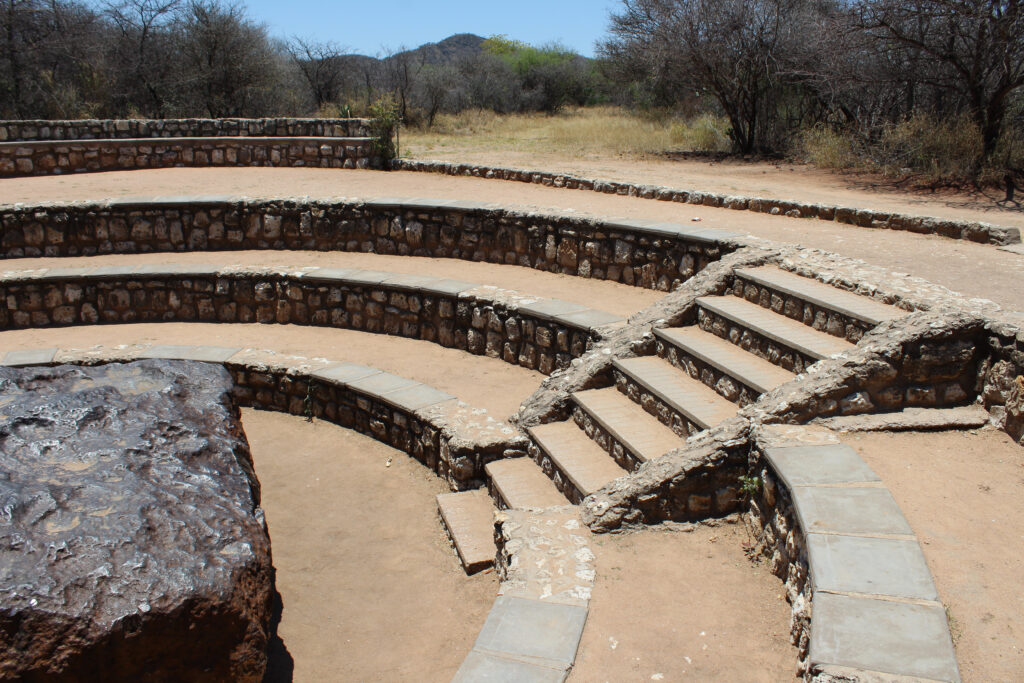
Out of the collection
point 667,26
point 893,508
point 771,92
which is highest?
point 667,26

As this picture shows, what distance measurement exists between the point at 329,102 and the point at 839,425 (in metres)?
27.0

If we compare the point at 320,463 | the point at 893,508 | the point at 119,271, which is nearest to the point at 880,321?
the point at 893,508

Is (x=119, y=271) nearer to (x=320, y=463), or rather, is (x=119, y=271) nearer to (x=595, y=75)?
(x=320, y=463)

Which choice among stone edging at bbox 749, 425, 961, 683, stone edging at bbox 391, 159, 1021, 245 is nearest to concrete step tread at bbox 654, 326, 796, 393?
stone edging at bbox 749, 425, 961, 683

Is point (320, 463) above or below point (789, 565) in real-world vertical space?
below

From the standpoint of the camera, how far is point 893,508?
3.17 metres

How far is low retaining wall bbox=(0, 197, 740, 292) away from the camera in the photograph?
891 cm

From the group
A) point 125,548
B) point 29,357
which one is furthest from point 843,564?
point 29,357

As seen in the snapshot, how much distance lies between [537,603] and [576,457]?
1812 mm

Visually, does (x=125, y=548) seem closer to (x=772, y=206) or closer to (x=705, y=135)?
(x=772, y=206)

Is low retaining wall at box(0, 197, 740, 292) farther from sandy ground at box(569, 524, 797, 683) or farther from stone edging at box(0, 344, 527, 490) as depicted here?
sandy ground at box(569, 524, 797, 683)

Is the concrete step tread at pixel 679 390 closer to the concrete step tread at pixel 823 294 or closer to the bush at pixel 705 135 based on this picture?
the concrete step tread at pixel 823 294

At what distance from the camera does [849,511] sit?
3.16 meters

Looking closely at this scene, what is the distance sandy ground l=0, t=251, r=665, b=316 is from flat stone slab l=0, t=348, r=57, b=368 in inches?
88.6
